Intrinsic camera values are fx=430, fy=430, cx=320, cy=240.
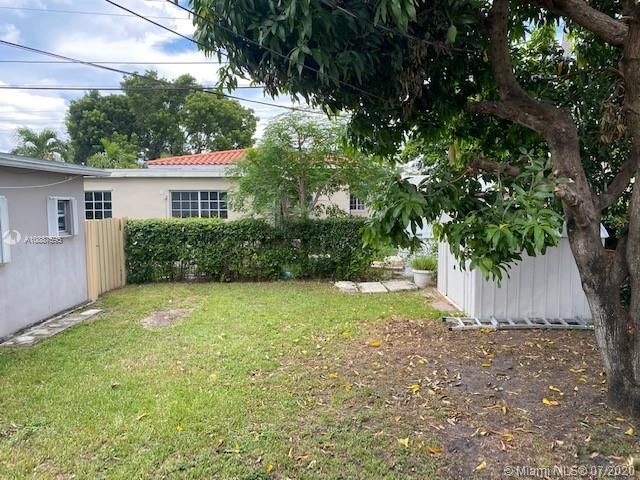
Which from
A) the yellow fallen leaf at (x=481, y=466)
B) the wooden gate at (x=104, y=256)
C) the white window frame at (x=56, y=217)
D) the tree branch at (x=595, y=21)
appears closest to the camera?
the yellow fallen leaf at (x=481, y=466)

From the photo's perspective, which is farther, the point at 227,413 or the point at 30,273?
the point at 30,273

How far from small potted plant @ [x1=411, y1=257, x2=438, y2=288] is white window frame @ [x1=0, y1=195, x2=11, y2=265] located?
277 inches

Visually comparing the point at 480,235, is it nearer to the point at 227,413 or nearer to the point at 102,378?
the point at 227,413

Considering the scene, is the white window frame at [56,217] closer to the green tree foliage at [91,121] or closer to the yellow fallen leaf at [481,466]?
the yellow fallen leaf at [481,466]

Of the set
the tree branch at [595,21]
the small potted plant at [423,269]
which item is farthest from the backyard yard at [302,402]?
the small potted plant at [423,269]

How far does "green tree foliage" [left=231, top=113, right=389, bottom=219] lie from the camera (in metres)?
9.45

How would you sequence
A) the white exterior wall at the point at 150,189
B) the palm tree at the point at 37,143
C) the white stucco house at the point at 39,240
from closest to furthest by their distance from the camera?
the white stucco house at the point at 39,240
the white exterior wall at the point at 150,189
the palm tree at the point at 37,143

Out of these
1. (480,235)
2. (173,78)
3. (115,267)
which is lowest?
(115,267)

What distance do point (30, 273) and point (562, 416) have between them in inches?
264

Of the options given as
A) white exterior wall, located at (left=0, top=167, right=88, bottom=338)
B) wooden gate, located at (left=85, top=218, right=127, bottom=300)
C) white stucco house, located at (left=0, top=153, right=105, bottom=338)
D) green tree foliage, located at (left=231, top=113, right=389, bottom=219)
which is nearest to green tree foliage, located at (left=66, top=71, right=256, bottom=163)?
green tree foliage, located at (left=231, top=113, right=389, bottom=219)

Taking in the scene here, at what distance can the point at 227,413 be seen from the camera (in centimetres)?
344

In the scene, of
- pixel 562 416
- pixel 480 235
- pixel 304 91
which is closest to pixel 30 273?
pixel 304 91

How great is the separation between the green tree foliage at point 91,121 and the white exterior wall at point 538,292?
26692 mm

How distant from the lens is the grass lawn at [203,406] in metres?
2.80
